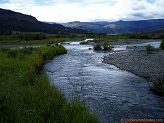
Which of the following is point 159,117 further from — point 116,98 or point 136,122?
point 116,98

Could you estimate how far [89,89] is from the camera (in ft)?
57.9

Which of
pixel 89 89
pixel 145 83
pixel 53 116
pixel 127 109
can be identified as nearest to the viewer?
pixel 53 116

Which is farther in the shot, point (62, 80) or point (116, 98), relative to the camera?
point (62, 80)

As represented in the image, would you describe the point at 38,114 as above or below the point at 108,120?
above

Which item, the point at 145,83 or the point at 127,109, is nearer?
the point at 127,109

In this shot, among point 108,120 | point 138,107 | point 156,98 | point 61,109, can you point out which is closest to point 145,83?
point 156,98

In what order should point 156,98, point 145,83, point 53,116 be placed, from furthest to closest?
point 145,83 < point 156,98 < point 53,116

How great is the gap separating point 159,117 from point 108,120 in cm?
260

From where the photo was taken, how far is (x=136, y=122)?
11.1 m

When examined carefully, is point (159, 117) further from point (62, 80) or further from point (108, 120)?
point (62, 80)

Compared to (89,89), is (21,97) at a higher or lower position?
higher

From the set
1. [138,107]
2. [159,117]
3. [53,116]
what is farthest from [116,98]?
[53,116]

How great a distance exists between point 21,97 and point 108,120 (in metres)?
4.24

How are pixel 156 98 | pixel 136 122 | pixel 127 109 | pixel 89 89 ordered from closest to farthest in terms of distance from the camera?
→ 1. pixel 136 122
2. pixel 127 109
3. pixel 156 98
4. pixel 89 89
